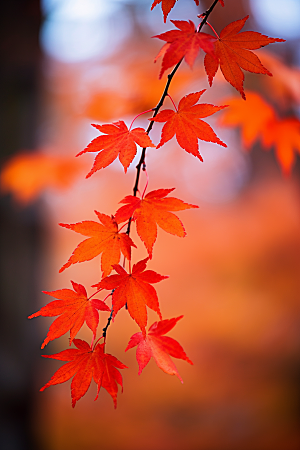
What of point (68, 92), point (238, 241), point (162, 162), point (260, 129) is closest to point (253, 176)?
point (238, 241)

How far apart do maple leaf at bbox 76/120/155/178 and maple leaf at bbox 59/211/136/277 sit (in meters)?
0.08

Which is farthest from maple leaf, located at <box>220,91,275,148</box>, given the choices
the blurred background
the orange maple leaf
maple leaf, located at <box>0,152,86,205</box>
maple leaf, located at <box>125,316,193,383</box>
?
maple leaf, located at <box>125,316,193,383</box>

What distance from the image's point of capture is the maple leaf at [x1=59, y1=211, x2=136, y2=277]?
44 cm

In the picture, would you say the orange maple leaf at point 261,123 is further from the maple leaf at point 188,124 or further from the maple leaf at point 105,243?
the maple leaf at point 105,243

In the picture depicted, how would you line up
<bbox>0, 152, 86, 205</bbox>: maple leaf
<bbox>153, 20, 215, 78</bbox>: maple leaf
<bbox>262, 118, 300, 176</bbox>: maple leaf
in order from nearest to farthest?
<bbox>153, 20, 215, 78</bbox>: maple leaf < <bbox>262, 118, 300, 176</bbox>: maple leaf < <bbox>0, 152, 86, 205</bbox>: maple leaf

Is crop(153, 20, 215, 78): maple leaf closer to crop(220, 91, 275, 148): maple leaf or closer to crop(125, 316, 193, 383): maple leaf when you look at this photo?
crop(125, 316, 193, 383): maple leaf

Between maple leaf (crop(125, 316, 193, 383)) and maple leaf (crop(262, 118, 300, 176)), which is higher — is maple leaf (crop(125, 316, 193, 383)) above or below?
below

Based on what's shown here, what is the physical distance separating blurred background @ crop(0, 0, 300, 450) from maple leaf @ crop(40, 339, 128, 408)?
1194mm

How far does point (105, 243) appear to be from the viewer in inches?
17.7

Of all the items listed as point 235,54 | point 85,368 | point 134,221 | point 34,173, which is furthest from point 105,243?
point 34,173

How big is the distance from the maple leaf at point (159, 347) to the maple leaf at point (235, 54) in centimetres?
35

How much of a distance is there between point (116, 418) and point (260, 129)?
2.03 meters

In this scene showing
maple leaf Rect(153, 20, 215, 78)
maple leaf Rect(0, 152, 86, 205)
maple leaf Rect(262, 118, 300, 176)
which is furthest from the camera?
maple leaf Rect(0, 152, 86, 205)

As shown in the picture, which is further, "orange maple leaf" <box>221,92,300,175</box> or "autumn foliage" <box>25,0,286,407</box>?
"orange maple leaf" <box>221,92,300,175</box>
